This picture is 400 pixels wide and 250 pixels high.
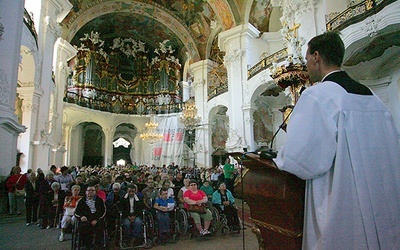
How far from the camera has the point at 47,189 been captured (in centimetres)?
636

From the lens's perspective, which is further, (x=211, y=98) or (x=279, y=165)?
(x=211, y=98)

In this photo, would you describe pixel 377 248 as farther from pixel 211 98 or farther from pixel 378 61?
pixel 211 98

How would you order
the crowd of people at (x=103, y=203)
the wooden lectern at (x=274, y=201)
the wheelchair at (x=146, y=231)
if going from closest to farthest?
the wooden lectern at (x=274, y=201) < the crowd of people at (x=103, y=203) < the wheelchair at (x=146, y=231)

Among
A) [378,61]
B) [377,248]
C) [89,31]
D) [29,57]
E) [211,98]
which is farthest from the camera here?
[89,31]

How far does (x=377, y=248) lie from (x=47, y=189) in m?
6.81

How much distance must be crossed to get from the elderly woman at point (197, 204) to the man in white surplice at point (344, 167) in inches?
164

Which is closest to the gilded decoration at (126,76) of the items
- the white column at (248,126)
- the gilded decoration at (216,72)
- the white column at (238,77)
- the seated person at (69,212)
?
the gilded decoration at (216,72)

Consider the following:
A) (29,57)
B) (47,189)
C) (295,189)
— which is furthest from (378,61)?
(29,57)

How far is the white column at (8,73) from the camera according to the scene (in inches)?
245

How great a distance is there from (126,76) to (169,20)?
22.8ft

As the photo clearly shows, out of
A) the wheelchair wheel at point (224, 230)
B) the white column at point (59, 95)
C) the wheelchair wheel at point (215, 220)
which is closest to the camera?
the wheelchair wheel at point (215, 220)

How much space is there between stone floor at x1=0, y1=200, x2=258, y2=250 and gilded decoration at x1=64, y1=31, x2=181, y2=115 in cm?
1644

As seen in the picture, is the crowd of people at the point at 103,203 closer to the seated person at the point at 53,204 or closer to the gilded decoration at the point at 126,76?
the seated person at the point at 53,204

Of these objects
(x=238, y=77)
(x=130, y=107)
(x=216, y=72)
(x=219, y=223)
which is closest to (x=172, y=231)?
(x=219, y=223)
